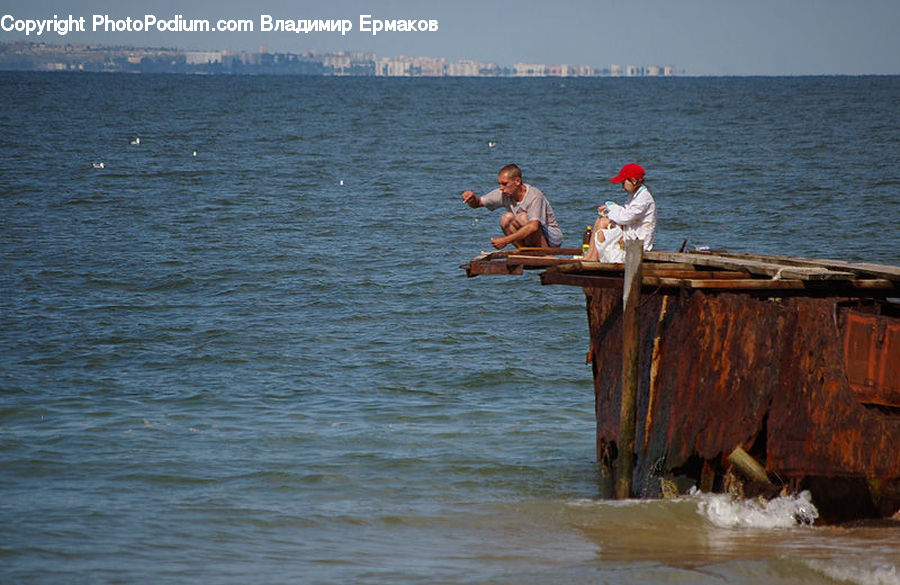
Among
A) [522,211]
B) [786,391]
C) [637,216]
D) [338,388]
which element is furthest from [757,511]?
[338,388]

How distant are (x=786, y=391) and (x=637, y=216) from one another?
2344 millimetres

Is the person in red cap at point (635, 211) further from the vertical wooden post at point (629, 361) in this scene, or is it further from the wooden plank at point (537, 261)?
the vertical wooden post at point (629, 361)

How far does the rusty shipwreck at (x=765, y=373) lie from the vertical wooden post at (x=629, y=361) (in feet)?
0.04

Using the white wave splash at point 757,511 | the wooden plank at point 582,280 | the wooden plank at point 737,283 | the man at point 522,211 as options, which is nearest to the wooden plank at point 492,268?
the wooden plank at point 582,280

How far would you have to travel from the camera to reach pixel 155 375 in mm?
15375

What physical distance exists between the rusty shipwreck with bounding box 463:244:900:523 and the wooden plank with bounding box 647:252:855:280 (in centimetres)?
1

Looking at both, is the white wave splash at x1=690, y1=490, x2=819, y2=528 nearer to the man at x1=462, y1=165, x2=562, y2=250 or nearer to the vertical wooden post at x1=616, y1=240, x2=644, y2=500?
the vertical wooden post at x1=616, y1=240, x2=644, y2=500

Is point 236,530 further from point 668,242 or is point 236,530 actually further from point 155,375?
point 668,242

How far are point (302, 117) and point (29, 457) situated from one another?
7176 cm

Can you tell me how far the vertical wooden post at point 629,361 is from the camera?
8.53m

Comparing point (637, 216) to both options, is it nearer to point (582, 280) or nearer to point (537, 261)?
point (537, 261)

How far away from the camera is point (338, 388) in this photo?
579 inches

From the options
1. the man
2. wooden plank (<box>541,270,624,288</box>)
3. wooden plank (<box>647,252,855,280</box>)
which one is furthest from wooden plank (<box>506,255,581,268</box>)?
the man

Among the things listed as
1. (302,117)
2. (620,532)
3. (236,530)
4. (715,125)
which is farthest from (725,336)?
(302,117)
